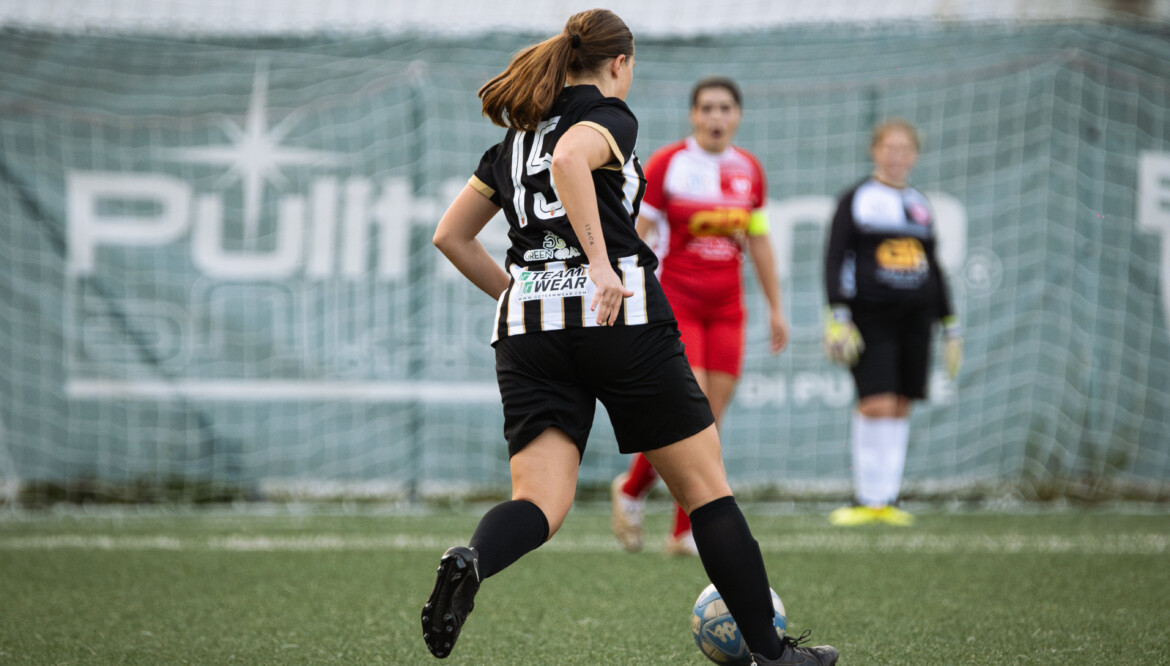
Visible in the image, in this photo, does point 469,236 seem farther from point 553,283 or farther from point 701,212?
point 701,212

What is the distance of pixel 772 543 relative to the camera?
228 inches

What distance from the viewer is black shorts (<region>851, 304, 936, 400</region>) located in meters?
6.52

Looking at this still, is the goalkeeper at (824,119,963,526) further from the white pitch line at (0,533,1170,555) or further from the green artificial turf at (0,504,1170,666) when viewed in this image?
the white pitch line at (0,533,1170,555)

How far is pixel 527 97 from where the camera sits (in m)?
2.68

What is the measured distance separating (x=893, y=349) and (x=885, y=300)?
0.29m

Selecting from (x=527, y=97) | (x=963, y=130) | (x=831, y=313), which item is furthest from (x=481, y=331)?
(x=527, y=97)

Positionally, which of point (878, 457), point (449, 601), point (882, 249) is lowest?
point (878, 457)

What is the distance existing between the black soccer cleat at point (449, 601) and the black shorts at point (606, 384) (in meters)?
0.39

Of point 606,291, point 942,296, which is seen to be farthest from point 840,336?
point 606,291

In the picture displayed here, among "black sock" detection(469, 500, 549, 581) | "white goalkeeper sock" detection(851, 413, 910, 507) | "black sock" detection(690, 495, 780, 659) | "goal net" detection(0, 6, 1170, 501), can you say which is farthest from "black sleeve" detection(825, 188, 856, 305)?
"black sock" detection(469, 500, 549, 581)

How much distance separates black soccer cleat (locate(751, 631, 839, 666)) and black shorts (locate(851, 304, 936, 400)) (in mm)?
3979

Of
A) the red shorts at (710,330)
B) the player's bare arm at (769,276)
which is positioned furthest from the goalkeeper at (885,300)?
the red shorts at (710,330)

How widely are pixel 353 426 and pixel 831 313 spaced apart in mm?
3440

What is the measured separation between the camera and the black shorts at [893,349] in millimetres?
6523
